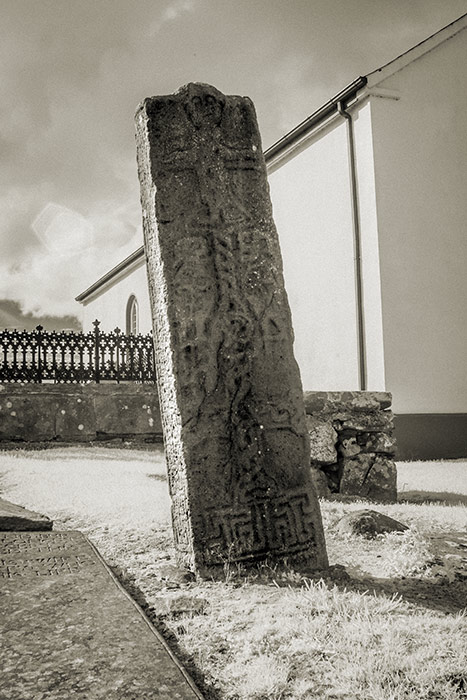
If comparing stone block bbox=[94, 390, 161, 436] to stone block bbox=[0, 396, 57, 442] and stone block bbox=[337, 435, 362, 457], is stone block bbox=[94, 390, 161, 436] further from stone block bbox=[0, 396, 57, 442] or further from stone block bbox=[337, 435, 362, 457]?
stone block bbox=[337, 435, 362, 457]

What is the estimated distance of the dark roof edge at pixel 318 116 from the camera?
970 centimetres

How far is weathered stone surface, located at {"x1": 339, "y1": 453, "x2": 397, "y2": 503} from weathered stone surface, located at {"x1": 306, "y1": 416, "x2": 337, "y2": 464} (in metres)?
0.18

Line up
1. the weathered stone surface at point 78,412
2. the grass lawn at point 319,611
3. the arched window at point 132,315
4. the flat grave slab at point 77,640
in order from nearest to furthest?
1. the flat grave slab at point 77,640
2. the grass lawn at point 319,611
3. the weathered stone surface at point 78,412
4. the arched window at point 132,315

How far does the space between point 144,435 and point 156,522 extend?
6.50 meters

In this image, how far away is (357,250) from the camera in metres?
9.95

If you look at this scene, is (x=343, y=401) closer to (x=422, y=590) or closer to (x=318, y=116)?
(x=422, y=590)

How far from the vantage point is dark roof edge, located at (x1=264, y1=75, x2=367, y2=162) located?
970cm

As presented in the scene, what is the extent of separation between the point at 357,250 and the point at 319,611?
27.0ft

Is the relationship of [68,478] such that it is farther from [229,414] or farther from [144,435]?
[144,435]

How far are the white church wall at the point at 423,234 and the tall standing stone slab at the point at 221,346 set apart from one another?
6575mm

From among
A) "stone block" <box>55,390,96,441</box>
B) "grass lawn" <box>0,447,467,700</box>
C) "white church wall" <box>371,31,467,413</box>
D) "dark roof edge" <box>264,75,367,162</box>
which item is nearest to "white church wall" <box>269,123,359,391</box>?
"dark roof edge" <box>264,75,367,162</box>

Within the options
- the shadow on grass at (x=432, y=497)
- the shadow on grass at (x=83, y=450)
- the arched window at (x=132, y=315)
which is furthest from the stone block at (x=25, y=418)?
the arched window at (x=132, y=315)

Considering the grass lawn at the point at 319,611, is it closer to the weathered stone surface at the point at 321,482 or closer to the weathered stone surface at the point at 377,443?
the weathered stone surface at the point at 321,482

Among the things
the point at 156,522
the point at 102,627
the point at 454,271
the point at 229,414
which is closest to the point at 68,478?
the point at 156,522
